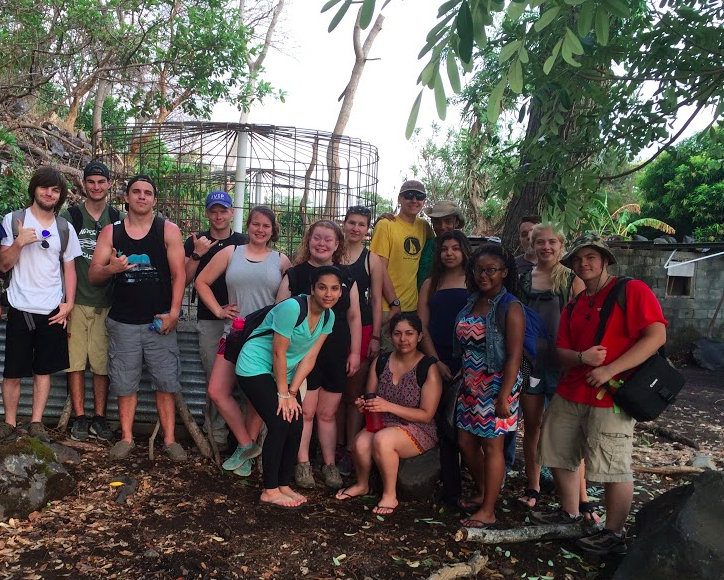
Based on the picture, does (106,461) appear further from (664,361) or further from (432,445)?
(664,361)

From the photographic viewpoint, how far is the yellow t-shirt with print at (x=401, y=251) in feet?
14.9

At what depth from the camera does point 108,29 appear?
7.09 m

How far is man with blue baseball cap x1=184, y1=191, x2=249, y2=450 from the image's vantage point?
14.4 ft

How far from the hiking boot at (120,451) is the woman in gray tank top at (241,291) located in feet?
2.32

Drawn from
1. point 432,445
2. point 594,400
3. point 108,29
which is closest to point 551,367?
point 594,400

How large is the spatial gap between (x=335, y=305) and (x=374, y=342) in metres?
0.51

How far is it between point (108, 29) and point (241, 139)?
2.41 meters

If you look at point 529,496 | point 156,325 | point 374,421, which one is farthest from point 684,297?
point 156,325

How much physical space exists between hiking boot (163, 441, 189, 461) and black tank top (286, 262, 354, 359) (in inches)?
48.1

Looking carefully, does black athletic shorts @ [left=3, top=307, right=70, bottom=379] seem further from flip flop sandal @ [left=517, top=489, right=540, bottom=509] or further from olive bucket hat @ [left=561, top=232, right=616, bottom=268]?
olive bucket hat @ [left=561, top=232, right=616, bottom=268]

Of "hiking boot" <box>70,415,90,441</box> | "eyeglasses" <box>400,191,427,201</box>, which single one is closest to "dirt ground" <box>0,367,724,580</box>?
"hiking boot" <box>70,415,90,441</box>

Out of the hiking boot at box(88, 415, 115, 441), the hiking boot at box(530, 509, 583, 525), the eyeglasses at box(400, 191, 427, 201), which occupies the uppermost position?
the eyeglasses at box(400, 191, 427, 201)

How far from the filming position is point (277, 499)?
3738mm

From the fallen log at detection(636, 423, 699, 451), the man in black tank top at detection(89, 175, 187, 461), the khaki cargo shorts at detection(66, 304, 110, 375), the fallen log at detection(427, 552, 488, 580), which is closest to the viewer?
the fallen log at detection(427, 552, 488, 580)
